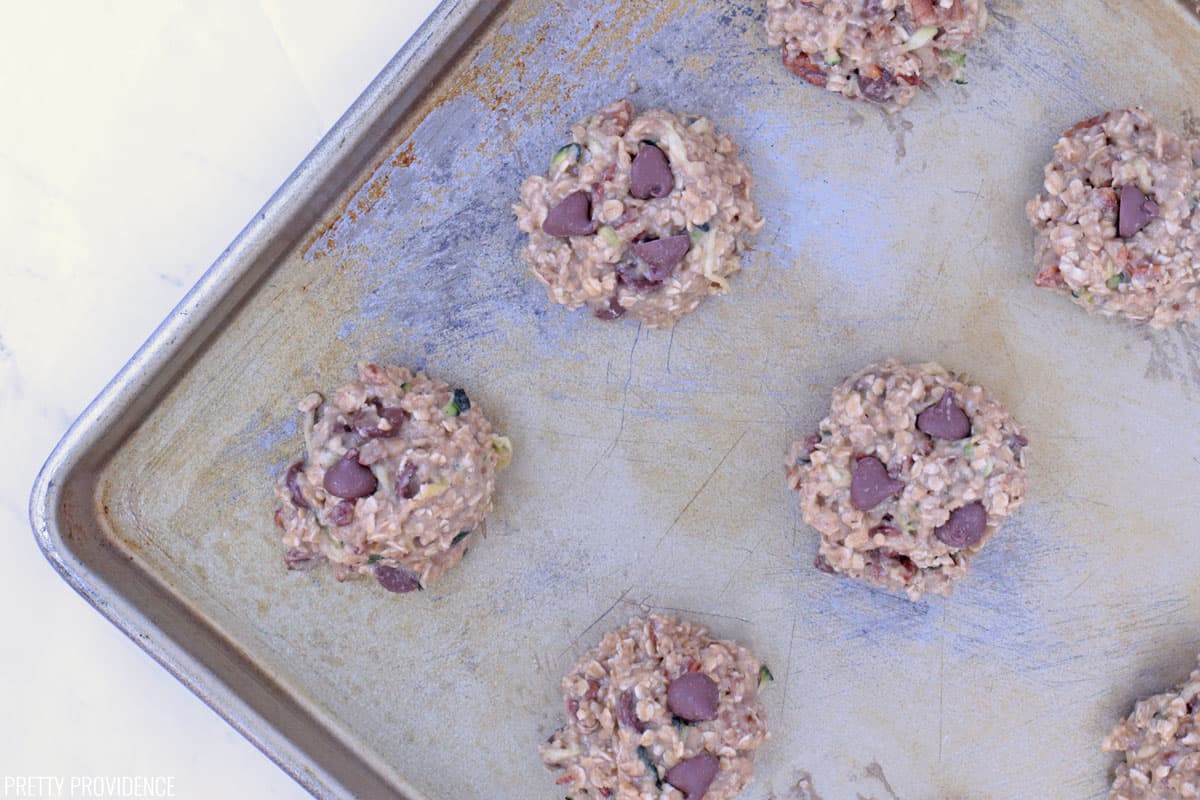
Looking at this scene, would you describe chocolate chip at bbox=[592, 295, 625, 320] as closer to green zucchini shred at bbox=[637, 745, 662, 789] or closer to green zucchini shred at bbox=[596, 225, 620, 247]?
green zucchini shred at bbox=[596, 225, 620, 247]

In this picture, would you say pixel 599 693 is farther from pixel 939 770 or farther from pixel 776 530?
pixel 939 770

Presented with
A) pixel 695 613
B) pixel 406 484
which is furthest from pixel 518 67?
pixel 695 613

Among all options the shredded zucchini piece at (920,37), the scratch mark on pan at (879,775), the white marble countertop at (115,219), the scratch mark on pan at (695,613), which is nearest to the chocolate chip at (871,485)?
the scratch mark on pan at (695,613)

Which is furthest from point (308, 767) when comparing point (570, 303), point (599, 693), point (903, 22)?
point (903, 22)

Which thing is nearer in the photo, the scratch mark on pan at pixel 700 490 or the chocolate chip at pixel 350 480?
the chocolate chip at pixel 350 480

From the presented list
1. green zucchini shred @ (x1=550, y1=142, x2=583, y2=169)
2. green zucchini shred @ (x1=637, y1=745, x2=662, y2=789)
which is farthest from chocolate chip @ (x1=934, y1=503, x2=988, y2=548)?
green zucchini shred @ (x1=550, y1=142, x2=583, y2=169)

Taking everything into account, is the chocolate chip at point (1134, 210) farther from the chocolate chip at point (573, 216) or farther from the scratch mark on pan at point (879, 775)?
the scratch mark on pan at point (879, 775)
